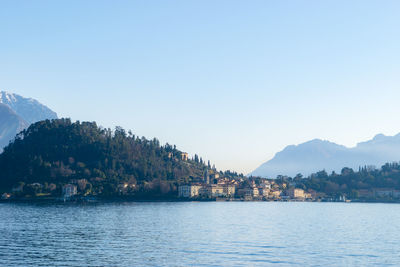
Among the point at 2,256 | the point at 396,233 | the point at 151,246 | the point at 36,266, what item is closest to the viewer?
the point at 36,266

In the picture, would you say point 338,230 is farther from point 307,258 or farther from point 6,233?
point 6,233

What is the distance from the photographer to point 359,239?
7312 cm

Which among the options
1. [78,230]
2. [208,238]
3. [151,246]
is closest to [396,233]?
[208,238]

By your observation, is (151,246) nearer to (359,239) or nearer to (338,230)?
(359,239)

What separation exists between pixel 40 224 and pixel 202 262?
4990cm

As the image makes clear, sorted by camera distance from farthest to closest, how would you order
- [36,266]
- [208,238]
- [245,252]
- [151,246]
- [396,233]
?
1. [396,233]
2. [208,238]
3. [151,246]
4. [245,252]
5. [36,266]

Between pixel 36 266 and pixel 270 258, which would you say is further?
pixel 270 258

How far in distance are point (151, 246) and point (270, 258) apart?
1625cm

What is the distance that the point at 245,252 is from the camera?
5675 cm

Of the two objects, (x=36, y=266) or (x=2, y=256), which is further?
(x=2, y=256)

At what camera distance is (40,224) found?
89750mm

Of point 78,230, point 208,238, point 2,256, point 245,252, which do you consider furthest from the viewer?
point 78,230

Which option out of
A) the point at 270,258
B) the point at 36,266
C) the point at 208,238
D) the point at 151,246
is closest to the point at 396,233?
the point at 208,238

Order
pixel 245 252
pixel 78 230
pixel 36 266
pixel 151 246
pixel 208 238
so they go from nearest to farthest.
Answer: pixel 36 266, pixel 245 252, pixel 151 246, pixel 208 238, pixel 78 230
